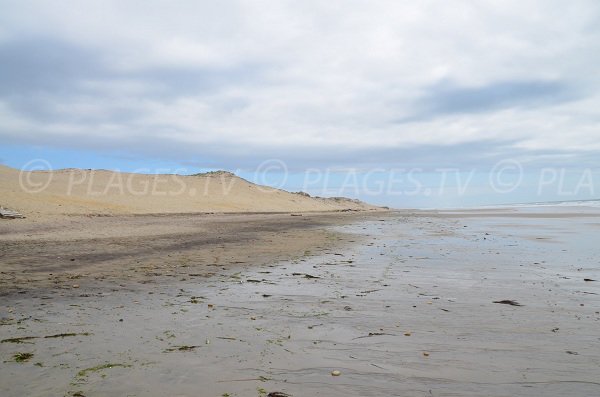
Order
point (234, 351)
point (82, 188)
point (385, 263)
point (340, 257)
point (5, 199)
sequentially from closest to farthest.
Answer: point (234, 351) → point (385, 263) → point (340, 257) → point (5, 199) → point (82, 188)

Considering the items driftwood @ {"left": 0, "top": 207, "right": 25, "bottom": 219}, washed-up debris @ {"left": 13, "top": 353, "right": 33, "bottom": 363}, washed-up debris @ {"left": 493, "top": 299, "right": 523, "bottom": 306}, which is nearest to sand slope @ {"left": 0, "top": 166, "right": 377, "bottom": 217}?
driftwood @ {"left": 0, "top": 207, "right": 25, "bottom": 219}

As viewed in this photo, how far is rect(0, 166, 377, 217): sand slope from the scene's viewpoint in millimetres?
28500

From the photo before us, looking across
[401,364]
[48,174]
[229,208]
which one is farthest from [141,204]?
[401,364]

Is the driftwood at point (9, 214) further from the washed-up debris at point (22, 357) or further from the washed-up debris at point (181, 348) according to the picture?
the washed-up debris at point (181, 348)

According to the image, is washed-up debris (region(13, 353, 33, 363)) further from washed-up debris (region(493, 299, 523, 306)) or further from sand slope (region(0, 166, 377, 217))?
sand slope (region(0, 166, 377, 217))

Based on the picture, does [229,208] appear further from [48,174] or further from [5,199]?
[5,199]

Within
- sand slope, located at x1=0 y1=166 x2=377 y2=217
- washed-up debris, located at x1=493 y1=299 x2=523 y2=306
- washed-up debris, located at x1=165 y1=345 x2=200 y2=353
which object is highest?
sand slope, located at x1=0 y1=166 x2=377 y2=217

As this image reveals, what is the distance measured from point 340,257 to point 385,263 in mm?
1506

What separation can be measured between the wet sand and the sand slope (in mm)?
19918

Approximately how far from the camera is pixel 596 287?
675cm

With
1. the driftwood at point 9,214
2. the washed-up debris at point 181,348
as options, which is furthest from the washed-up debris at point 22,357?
the driftwood at point 9,214

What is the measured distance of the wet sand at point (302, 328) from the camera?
10.9ft

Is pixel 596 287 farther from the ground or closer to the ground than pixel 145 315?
farther from the ground

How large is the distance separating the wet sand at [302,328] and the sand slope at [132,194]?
784 inches
